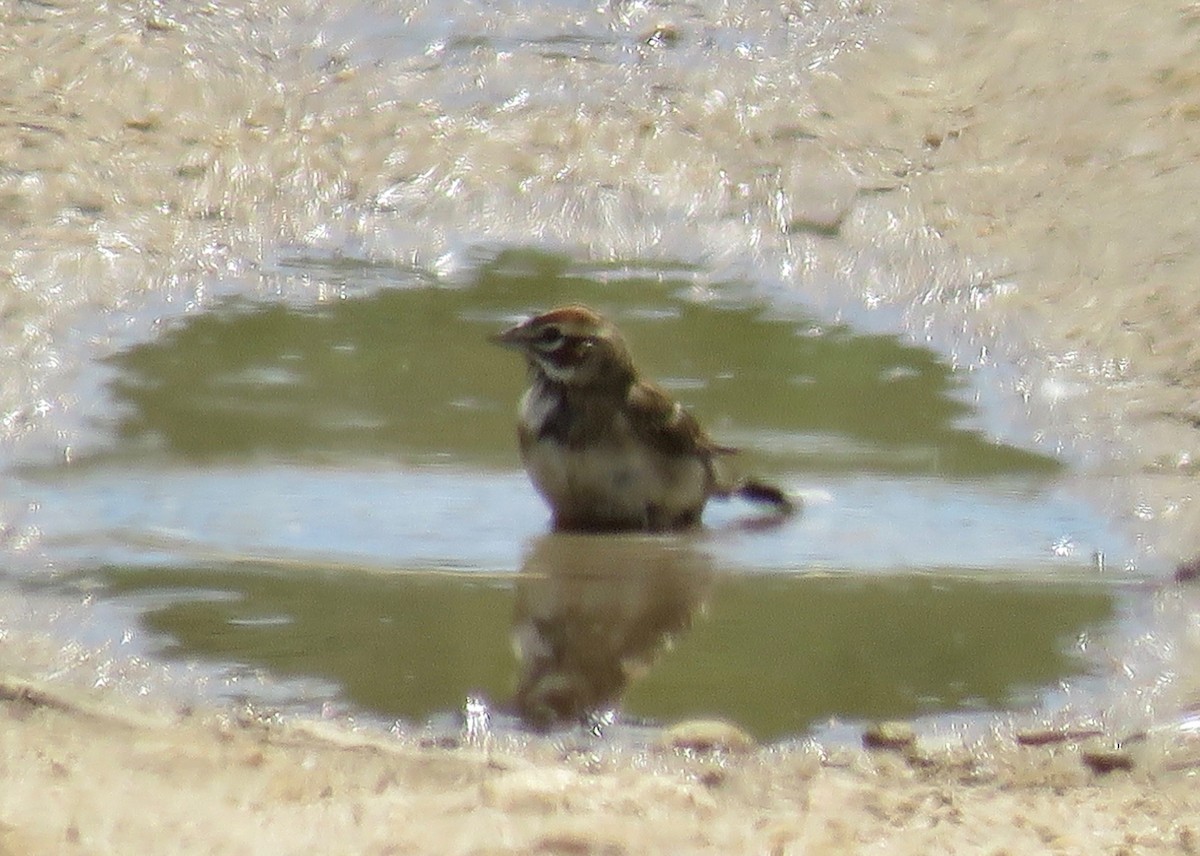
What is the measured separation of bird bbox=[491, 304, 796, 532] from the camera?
7582 mm

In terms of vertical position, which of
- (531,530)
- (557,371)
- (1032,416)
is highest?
(557,371)

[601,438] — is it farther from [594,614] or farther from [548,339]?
[594,614]

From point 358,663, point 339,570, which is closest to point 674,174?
point 339,570

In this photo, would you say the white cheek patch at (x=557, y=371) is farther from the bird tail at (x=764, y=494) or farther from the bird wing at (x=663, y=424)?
the bird tail at (x=764, y=494)

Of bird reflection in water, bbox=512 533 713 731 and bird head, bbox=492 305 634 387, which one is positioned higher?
bird head, bbox=492 305 634 387

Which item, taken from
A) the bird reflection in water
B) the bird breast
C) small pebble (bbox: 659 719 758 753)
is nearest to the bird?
the bird breast

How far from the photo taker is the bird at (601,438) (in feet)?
24.9

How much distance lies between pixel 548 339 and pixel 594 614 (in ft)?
4.68

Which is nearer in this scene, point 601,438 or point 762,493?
point 601,438

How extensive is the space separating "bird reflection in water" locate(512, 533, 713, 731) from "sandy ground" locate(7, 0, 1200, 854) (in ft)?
1.65

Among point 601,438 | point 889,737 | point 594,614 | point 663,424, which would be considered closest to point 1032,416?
point 663,424

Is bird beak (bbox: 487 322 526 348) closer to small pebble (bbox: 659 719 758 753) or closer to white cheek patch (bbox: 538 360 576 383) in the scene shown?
white cheek patch (bbox: 538 360 576 383)

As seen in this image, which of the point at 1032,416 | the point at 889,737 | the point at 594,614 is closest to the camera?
the point at 889,737

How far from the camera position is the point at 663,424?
25.7ft
